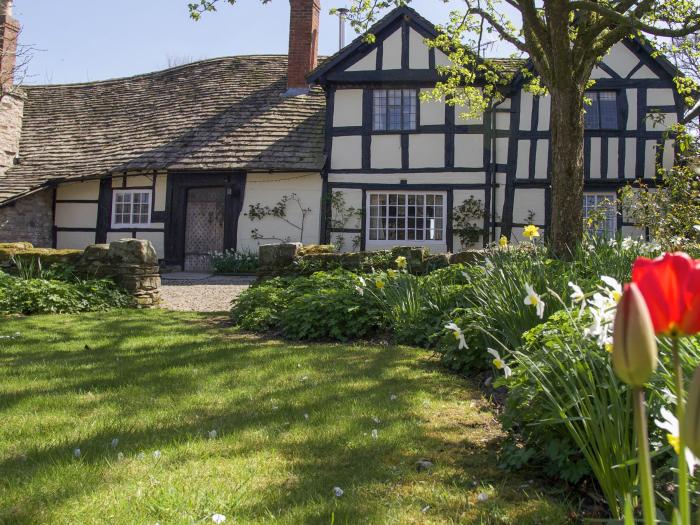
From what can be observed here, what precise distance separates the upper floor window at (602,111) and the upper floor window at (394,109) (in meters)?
4.26

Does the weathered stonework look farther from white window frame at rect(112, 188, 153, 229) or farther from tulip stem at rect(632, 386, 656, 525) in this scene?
tulip stem at rect(632, 386, 656, 525)

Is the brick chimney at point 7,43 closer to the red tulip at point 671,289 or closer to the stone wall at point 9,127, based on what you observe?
the stone wall at point 9,127


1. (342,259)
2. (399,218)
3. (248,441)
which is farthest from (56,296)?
(399,218)

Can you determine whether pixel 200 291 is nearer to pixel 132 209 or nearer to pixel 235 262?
pixel 235 262

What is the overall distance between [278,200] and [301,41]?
16.0ft

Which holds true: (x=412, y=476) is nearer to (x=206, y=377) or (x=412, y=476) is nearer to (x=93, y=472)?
(x=93, y=472)

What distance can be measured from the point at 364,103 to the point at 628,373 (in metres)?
14.2

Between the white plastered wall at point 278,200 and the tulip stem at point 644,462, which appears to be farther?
the white plastered wall at point 278,200

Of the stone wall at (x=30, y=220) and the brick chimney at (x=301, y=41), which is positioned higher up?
Result: the brick chimney at (x=301, y=41)

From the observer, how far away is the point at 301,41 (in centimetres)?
1622

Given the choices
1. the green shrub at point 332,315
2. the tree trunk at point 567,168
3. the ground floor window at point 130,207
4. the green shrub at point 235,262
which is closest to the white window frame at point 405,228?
the green shrub at point 235,262

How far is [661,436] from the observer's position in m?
2.18

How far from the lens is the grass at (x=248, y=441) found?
2.28m

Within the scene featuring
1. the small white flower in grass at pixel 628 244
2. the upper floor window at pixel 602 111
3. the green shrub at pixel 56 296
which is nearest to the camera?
the small white flower in grass at pixel 628 244
